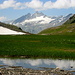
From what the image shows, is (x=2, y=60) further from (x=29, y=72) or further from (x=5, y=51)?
(x=29, y=72)

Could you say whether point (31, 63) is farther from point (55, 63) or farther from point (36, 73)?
point (36, 73)

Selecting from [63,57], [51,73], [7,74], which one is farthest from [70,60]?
[7,74]

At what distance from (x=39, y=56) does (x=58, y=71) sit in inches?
650

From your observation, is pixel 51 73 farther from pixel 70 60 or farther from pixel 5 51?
pixel 5 51

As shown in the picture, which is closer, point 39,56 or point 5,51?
point 39,56

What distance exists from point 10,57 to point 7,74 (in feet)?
63.7

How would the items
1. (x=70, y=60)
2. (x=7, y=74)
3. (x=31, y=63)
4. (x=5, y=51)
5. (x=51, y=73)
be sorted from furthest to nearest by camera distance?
(x=5, y=51), (x=70, y=60), (x=31, y=63), (x=51, y=73), (x=7, y=74)

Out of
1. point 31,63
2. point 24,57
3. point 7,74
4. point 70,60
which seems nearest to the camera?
point 7,74

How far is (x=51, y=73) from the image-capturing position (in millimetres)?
30547

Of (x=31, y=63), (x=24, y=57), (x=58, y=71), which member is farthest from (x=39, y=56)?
(x=58, y=71)

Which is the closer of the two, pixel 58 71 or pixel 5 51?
pixel 58 71

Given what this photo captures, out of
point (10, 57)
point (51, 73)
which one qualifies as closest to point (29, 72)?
point (51, 73)

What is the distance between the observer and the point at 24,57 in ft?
156

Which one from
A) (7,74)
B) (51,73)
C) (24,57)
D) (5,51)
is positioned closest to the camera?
(7,74)
